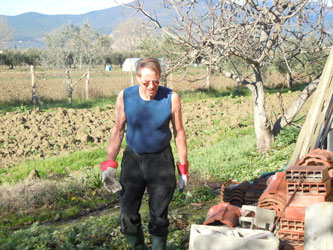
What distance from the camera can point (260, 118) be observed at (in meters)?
8.37

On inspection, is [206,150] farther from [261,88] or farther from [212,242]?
[212,242]

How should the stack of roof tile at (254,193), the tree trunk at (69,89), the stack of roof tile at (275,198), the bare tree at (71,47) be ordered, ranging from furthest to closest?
the bare tree at (71,47)
the tree trunk at (69,89)
the stack of roof tile at (254,193)
the stack of roof tile at (275,198)

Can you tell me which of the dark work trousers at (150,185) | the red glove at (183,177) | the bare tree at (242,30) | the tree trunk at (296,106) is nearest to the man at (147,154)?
the dark work trousers at (150,185)

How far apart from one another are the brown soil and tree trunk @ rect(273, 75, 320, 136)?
2.19 feet

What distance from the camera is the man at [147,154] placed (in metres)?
3.52

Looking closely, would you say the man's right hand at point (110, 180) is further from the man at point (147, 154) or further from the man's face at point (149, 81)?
the man's face at point (149, 81)

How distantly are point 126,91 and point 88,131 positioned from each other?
30.5 ft

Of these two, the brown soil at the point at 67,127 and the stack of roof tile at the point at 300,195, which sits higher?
the stack of roof tile at the point at 300,195

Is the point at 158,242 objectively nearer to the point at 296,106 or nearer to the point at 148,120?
the point at 148,120

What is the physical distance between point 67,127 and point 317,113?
9.08 metres

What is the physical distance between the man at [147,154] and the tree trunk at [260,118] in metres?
4.77

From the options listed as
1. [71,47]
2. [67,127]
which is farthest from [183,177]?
[71,47]

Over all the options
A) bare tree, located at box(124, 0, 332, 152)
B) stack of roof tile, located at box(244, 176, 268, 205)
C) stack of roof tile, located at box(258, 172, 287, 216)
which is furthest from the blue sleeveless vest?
bare tree, located at box(124, 0, 332, 152)

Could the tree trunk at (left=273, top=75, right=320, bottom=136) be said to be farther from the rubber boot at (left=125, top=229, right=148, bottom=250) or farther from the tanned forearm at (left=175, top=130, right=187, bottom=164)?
the rubber boot at (left=125, top=229, right=148, bottom=250)
